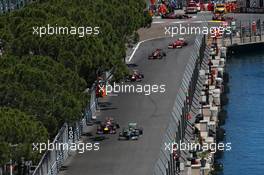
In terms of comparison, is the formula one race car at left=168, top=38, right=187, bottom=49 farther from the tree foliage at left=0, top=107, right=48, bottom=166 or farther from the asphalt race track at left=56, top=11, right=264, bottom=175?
the tree foliage at left=0, top=107, right=48, bottom=166

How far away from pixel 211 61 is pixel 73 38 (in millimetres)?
39906

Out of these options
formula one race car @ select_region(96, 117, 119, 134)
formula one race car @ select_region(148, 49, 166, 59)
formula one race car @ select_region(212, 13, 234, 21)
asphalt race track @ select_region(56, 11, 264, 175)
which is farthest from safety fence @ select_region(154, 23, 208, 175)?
formula one race car @ select_region(212, 13, 234, 21)

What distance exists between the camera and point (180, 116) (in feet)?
310

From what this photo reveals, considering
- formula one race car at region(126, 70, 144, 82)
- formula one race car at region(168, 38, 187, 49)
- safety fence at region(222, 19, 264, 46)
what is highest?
formula one race car at region(126, 70, 144, 82)

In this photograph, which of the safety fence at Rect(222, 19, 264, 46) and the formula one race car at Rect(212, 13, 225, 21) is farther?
the formula one race car at Rect(212, 13, 225, 21)

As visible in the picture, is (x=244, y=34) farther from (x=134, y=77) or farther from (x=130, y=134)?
(x=130, y=134)

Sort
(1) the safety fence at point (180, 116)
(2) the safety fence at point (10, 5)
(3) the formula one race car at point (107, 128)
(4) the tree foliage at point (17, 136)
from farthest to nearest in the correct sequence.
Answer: (2) the safety fence at point (10, 5), (3) the formula one race car at point (107, 128), (1) the safety fence at point (180, 116), (4) the tree foliage at point (17, 136)

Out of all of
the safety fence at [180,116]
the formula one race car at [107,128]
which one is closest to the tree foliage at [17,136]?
the safety fence at [180,116]

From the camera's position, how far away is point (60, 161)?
80.7 meters

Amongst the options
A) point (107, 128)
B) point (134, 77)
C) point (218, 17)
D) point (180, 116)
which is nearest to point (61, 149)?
point (107, 128)

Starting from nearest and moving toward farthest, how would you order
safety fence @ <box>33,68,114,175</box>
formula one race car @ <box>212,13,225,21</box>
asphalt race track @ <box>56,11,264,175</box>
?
safety fence @ <box>33,68,114,175</box> → asphalt race track @ <box>56,11,264,175</box> → formula one race car @ <box>212,13,225,21</box>

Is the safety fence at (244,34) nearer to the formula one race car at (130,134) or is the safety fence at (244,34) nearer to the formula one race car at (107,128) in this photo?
the formula one race car at (107,128)

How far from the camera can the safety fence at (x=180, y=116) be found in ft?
262

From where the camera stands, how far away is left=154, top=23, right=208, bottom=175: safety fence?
262ft
